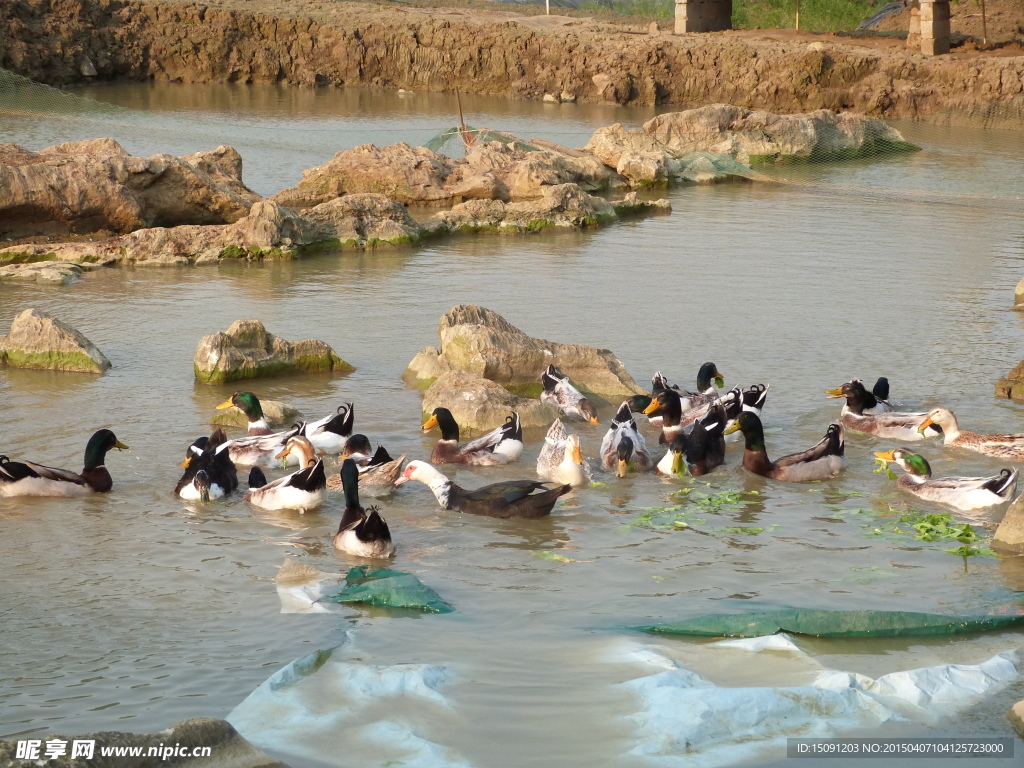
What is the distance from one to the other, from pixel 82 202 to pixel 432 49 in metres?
32.5

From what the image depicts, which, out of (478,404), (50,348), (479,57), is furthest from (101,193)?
(479,57)

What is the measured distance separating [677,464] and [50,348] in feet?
21.6

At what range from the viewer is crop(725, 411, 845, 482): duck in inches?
362

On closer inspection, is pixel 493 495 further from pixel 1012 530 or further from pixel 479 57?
pixel 479 57

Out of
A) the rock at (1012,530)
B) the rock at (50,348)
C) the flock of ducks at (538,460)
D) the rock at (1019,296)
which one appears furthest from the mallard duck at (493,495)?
the rock at (1019,296)

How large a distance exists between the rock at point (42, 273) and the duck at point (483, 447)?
8.44 m

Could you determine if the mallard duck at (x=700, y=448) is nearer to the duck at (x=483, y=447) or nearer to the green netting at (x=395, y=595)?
the duck at (x=483, y=447)

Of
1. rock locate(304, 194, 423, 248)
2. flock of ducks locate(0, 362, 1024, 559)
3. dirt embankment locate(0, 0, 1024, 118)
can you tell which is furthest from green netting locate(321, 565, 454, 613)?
dirt embankment locate(0, 0, 1024, 118)

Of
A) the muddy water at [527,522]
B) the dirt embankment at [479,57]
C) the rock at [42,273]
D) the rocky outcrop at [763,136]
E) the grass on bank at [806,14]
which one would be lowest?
the muddy water at [527,522]

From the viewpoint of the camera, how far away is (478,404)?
10531mm

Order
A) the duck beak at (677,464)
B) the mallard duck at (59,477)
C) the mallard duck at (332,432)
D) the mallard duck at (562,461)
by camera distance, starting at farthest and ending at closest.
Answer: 1. the mallard duck at (332,432)
2. the duck beak at (677,464)
3. the mallard duck at (562,461)
4. the mallard duck at (59,477)

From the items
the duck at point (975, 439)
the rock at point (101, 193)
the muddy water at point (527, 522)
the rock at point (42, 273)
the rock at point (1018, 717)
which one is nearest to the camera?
the rock at point (1018, 717)

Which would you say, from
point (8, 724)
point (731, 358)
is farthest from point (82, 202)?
point (8, 724)

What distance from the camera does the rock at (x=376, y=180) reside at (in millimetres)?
22844
